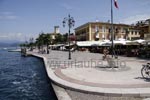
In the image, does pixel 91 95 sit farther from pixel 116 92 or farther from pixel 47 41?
pixel 47 41

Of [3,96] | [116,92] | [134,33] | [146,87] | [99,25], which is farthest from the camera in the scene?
[134,33]

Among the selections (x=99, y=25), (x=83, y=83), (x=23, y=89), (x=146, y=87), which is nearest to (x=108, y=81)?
(x=83, y=83)

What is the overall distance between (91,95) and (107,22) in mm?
63334

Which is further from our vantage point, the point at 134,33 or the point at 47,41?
the point at 134,33

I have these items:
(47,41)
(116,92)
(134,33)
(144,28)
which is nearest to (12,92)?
(116,92)

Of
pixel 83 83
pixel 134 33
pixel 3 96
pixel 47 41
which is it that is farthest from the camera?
pixel 134 33

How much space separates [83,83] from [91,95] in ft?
6.35

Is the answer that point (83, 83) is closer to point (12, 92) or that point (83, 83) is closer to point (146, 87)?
point (146, 87)

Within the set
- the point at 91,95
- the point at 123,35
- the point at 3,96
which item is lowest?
the point at 3,96

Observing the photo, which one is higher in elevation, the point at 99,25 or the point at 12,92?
the point at 99,25

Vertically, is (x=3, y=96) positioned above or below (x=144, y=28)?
below

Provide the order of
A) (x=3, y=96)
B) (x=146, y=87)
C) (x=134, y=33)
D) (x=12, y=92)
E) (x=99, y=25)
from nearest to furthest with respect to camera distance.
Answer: (x=146, y=87), (x=3, y=96), (x=12, y=92), (x=99, y=25), (x=134, y=33)

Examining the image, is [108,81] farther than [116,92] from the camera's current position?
Yes

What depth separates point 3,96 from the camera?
12.7 m
